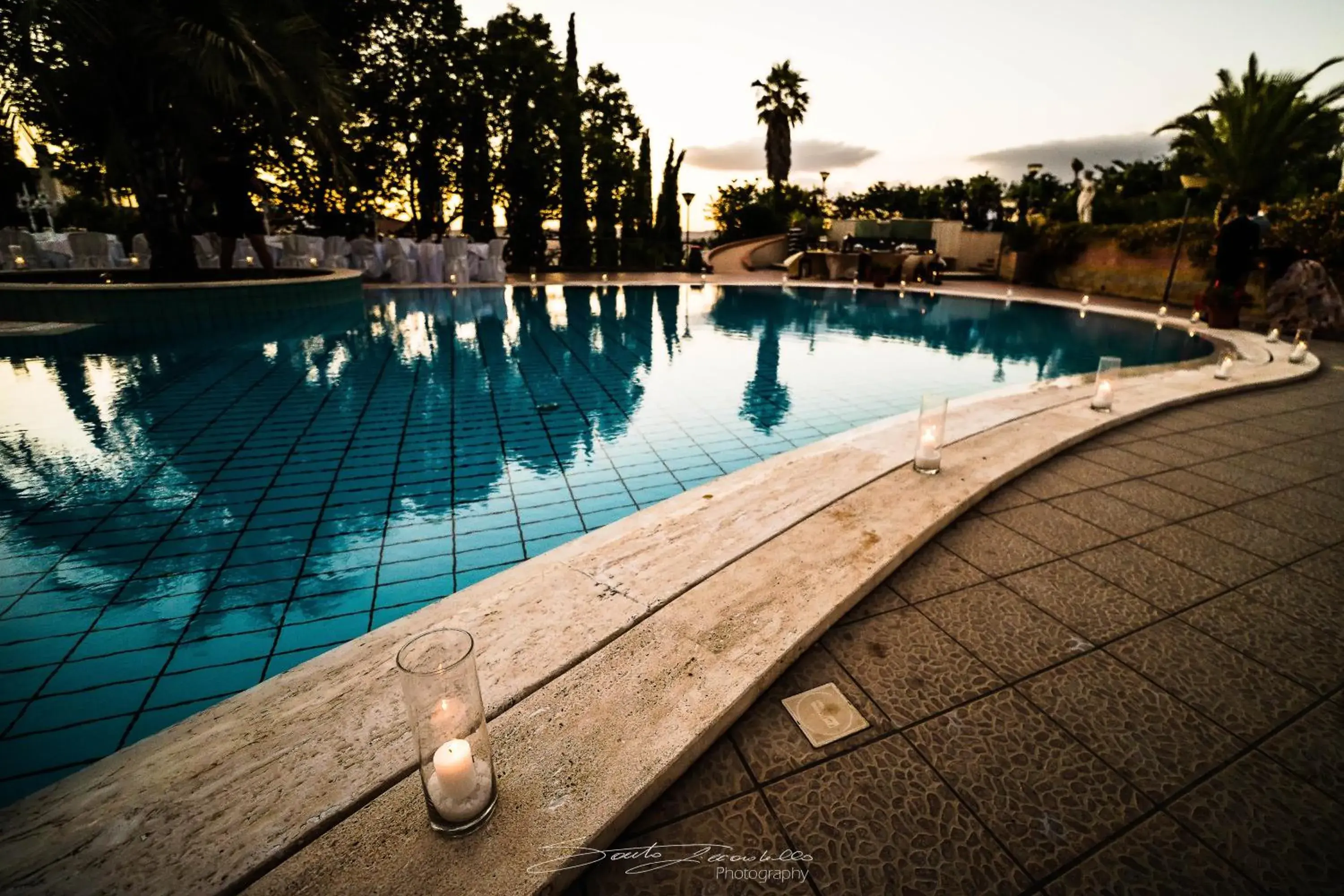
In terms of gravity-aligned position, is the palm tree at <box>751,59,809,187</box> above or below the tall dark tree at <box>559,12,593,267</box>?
above

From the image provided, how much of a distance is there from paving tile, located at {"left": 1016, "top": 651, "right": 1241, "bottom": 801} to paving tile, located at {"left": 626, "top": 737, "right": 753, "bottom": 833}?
95 centimetres

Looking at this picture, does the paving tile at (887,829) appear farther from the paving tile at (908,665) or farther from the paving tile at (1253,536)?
the paving tile at (1253,536)

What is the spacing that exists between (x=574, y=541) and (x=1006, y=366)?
24.7ft

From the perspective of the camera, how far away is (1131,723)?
1583mm

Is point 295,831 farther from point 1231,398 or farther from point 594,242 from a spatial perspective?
point 594,242

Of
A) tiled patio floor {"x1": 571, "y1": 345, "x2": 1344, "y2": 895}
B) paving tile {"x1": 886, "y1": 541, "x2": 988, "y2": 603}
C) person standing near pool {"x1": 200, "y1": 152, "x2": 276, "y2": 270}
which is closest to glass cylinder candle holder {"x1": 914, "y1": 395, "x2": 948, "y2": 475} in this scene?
tiled patio floor {"x1": 571, "y1": 345, "x2": 1344, "y2": 895}

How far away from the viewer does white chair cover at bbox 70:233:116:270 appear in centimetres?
1267

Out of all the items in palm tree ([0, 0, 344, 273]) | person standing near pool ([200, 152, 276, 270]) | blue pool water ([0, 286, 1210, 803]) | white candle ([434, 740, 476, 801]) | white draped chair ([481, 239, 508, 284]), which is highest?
palm tree ([0, 0, 344, 273])

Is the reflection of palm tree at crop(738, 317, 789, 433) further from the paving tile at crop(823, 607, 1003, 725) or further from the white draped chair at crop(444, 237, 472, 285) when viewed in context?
the white draped chair at crop(444, 237, 472, 285)

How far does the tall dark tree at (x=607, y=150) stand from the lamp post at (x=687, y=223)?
2.26 m

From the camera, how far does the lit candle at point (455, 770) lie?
3.83 feet

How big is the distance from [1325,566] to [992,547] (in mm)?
1344

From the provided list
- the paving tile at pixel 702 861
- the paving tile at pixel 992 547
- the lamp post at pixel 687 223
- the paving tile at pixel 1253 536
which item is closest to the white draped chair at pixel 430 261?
the lamp post at pixel 687 223

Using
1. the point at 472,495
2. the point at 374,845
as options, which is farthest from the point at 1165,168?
the point at 374,845
